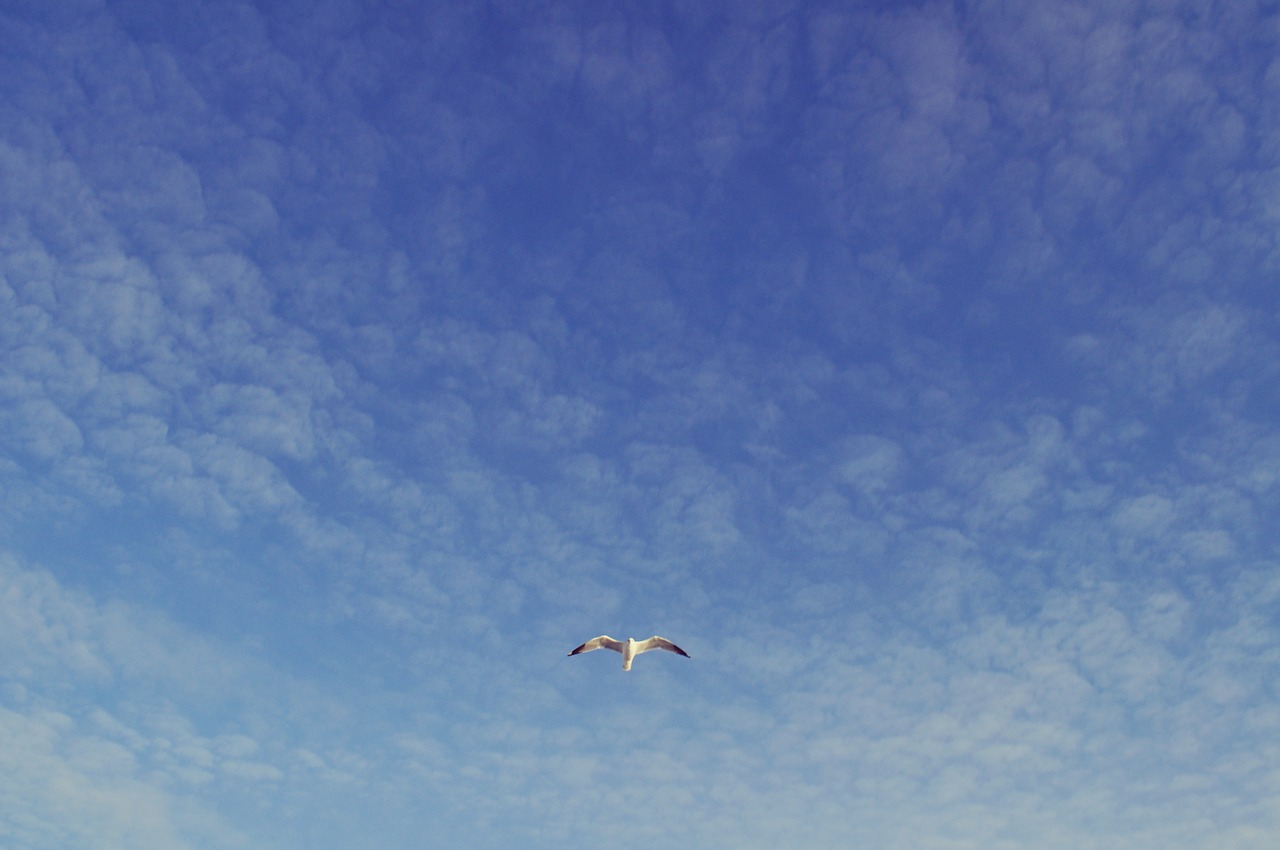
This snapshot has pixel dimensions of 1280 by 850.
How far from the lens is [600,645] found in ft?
262

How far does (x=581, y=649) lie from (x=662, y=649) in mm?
6320

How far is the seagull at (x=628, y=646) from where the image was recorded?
79562mm

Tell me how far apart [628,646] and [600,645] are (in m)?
2.14

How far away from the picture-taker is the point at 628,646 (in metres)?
79.6

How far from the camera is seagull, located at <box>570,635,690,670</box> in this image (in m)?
79.6

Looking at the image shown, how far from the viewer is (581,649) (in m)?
79.4

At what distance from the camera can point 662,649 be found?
266 ft

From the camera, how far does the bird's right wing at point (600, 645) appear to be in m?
79.4

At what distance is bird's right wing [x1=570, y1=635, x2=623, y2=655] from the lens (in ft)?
261
